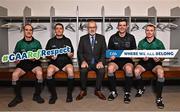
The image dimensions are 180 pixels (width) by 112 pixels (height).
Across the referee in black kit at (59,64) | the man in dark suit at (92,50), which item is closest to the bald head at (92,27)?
the man in dark suit at (92,50)

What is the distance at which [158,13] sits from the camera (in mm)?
5258

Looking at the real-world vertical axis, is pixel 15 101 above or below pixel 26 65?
below

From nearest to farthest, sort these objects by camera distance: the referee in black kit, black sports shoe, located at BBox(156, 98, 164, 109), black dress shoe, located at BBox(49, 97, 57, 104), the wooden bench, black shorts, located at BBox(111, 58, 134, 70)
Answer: black sports shoe, located at BBox(156, 98, 164, 109) → black dress shoe, located at BBox(49, 97, 57, 104) → the referee in black kit → the wooden bench → black shorts, located at BBox(111, 58, 134, 70)

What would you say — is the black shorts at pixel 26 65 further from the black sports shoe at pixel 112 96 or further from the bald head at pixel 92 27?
the black sports shoe at pixel 112 96

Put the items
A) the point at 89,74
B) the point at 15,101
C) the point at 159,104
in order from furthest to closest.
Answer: the point at 89,74 → the point at 15,101 → the point at 159,104

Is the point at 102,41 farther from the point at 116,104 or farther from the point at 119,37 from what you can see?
the point at 116,104

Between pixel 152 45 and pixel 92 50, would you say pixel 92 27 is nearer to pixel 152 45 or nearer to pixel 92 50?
pixel 92 50

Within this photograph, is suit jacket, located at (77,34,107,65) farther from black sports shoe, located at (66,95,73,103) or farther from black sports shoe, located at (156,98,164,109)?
black sports shoe, located at (156,98,164,109)

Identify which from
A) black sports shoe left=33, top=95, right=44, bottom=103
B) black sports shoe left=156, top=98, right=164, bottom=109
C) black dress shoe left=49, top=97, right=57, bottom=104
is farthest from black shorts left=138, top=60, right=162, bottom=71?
black sports shoe left=33, top=95, right=44, bottom=103

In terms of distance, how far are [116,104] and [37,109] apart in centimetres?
107

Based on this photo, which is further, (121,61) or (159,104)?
(121,61)

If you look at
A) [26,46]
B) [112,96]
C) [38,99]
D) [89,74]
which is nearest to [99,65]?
[89,74]

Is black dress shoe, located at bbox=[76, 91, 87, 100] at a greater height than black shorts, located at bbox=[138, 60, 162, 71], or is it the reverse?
black shorts, located at bbox=[138, 60, 162, 71]

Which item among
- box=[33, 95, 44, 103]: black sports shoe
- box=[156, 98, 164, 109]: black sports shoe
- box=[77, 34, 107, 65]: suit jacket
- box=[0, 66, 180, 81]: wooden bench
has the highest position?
box=[77, 34, 107, 65]: suit jacket
